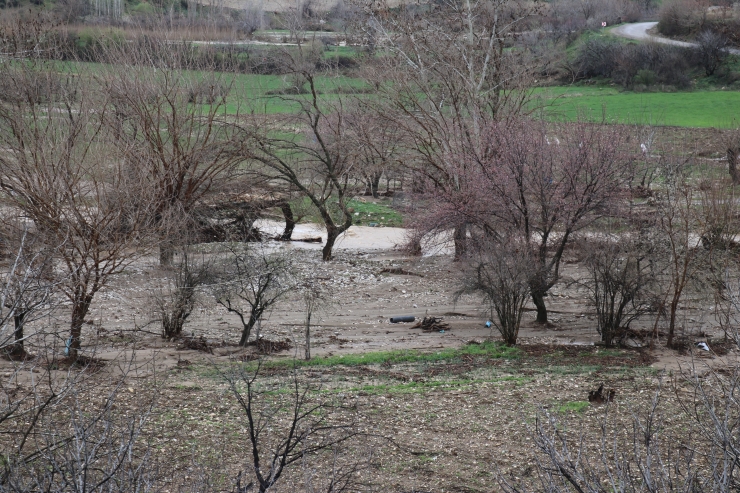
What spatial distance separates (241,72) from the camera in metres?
24.8

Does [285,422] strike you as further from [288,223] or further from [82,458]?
[288,223]

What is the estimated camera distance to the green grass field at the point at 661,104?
50.5 m

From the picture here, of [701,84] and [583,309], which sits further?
[701,84]

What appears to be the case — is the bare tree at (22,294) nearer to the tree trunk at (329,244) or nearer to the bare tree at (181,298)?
the bare tree at (181,298)

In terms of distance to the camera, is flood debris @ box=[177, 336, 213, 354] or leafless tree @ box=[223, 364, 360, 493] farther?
flood debris @ box=[177, 336, 213, 354]

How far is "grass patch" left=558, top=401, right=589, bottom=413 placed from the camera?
10.7 m

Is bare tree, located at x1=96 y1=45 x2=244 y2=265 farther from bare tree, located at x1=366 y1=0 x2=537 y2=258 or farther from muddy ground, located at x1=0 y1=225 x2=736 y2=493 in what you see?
bare tree, located at x1=366 y1=0 x2=537 y2=258

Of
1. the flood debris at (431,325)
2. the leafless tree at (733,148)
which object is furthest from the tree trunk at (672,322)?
the leafless tree at (733,148)

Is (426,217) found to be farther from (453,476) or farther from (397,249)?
(453,476)

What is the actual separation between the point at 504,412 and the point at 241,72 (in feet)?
56.4

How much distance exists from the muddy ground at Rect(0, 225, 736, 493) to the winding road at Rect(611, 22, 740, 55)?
57.5 meters

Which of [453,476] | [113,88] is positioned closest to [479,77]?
[113,88]

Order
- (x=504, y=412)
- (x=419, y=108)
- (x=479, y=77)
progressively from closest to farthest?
1. (x=504, y=412)
2. (x=419, y=108)
3. (x=479, y=77)

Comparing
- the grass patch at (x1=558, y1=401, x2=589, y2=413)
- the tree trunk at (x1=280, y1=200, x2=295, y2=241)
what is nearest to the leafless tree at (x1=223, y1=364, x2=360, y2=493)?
the grass patch at (x1=558, y1=401, x2=589, y2=413)
